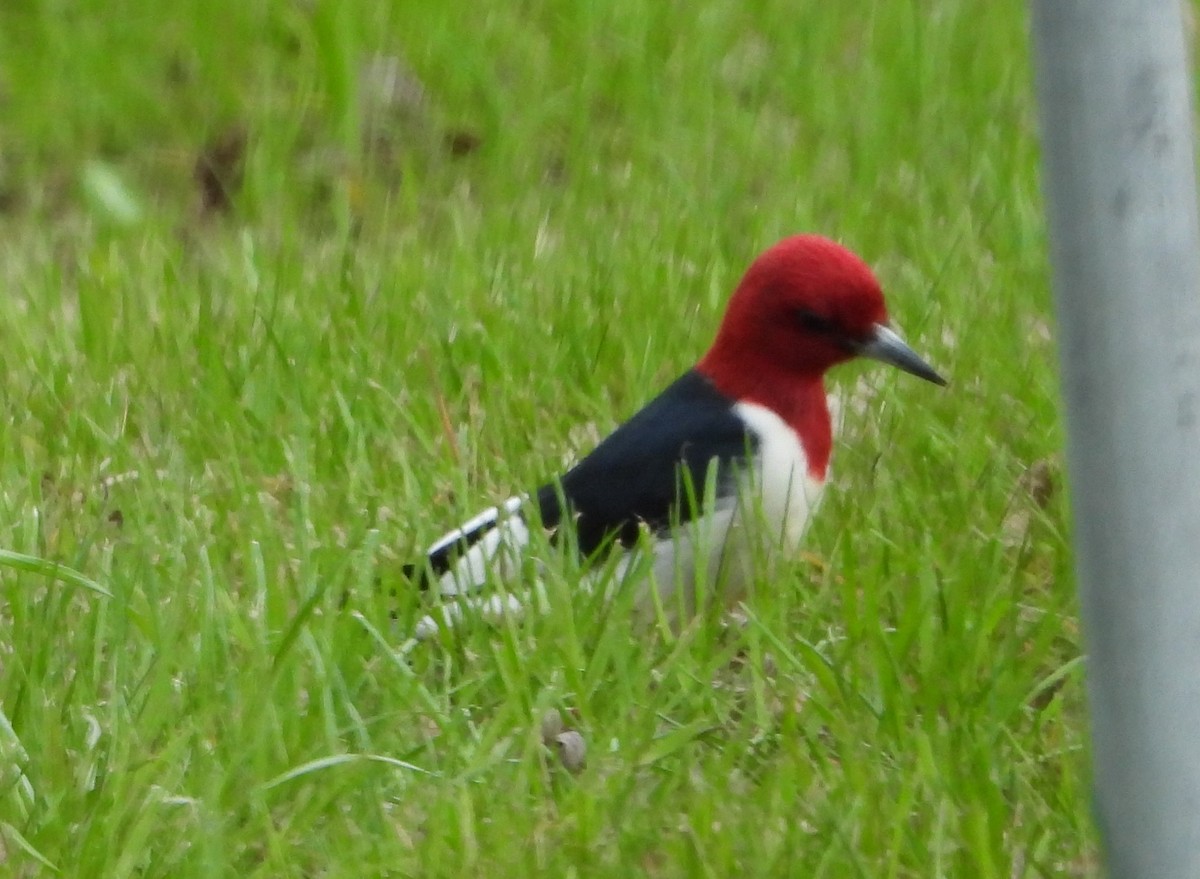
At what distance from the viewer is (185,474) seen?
3348 millimetres

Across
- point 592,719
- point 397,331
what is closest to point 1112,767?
point 592,719

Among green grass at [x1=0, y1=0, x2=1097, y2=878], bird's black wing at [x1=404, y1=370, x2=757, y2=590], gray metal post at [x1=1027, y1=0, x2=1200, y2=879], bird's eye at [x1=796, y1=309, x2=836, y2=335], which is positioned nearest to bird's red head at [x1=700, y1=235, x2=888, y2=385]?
bird's eye at [x1=796, y1=309, x2=836, y2=335]

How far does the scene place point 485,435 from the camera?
3527 millimetres

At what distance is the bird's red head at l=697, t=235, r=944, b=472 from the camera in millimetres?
3146

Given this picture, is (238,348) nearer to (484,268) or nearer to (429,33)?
(484,268)

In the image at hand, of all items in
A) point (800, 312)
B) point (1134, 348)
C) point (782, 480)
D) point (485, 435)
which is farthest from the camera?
point (485, 435)

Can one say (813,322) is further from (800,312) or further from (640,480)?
(640,480)

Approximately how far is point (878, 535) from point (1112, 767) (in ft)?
4.44

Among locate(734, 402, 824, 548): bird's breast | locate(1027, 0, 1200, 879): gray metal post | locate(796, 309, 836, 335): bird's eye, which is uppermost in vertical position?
locate(1027, 0, 1200, 879): gray metal post

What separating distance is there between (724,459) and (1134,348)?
5.00ft

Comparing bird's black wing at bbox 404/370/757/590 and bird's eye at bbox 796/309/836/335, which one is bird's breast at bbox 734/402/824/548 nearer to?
bird's black wing at bbox 404/370/757/590

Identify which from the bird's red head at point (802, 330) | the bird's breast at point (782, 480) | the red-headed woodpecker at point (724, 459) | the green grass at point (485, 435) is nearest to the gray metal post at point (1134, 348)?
the green grass at point (485, 435)

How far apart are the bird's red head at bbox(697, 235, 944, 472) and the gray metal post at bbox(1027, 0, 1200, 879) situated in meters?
1.54

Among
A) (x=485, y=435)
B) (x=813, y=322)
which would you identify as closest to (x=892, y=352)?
(x=813, y=322)
